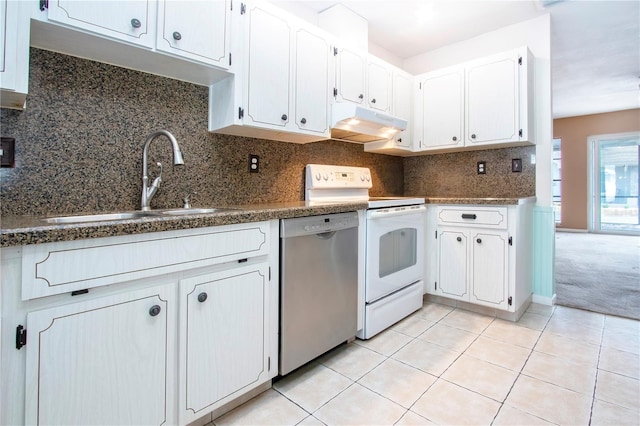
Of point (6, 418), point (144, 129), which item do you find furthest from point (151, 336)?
point (144, 129)

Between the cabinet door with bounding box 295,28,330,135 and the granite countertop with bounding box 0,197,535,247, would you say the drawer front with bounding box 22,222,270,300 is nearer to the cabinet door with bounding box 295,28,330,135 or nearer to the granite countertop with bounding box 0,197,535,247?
the granite countertop with bounding box 0,197,535,247

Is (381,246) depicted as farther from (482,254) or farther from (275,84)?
(275,84)

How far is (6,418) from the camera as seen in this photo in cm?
87

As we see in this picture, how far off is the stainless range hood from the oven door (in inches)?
25.6

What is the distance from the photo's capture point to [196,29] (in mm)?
1568

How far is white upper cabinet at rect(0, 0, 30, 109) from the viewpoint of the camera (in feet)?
3.55

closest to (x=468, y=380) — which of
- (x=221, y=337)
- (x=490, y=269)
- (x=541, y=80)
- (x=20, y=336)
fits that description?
(x=490, y=269)

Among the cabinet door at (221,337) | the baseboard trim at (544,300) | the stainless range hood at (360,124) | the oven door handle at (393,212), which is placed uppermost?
the stainless range hood at (360,124)

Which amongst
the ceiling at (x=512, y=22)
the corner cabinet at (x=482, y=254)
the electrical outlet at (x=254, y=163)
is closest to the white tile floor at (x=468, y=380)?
the corner cabinet at (x=482, y=254)

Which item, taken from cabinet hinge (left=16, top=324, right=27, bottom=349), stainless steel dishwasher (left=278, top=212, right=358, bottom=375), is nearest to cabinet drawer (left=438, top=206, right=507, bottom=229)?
stainless steel dishwasher (left=278, top=212, right=358, bottom=375)

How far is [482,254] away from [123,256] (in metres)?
2.46

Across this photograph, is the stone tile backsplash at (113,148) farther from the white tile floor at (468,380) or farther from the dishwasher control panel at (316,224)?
the white tile floor at (468,380)

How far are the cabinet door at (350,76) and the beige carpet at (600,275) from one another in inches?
99.4

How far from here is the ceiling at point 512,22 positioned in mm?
2576
